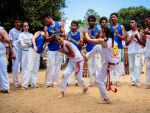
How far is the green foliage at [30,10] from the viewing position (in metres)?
20.2

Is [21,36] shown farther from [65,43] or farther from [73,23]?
[65,43]

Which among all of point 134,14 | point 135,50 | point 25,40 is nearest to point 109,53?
point 135,50

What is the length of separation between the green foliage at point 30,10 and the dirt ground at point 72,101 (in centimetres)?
848

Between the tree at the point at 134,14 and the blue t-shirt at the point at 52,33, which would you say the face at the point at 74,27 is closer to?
the blue t-shirt at the point at 52,33

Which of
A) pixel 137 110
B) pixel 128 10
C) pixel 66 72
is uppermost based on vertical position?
pixel 128 10

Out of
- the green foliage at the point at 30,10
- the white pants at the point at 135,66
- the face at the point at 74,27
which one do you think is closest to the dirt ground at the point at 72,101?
the white pants at the point at 135,66

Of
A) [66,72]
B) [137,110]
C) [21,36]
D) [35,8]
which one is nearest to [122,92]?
[66,72]

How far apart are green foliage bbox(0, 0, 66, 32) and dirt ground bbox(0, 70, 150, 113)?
8484 millimetres

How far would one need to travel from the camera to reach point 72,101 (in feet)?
33.3

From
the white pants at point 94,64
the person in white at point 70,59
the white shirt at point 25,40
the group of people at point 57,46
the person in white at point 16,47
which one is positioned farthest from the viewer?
the person in white at point 16,47

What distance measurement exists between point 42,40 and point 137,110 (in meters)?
5.04

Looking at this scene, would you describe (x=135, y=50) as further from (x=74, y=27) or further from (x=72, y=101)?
(x=72, y=101)

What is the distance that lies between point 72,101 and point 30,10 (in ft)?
42.4

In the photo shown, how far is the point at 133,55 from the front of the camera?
43.5ft
